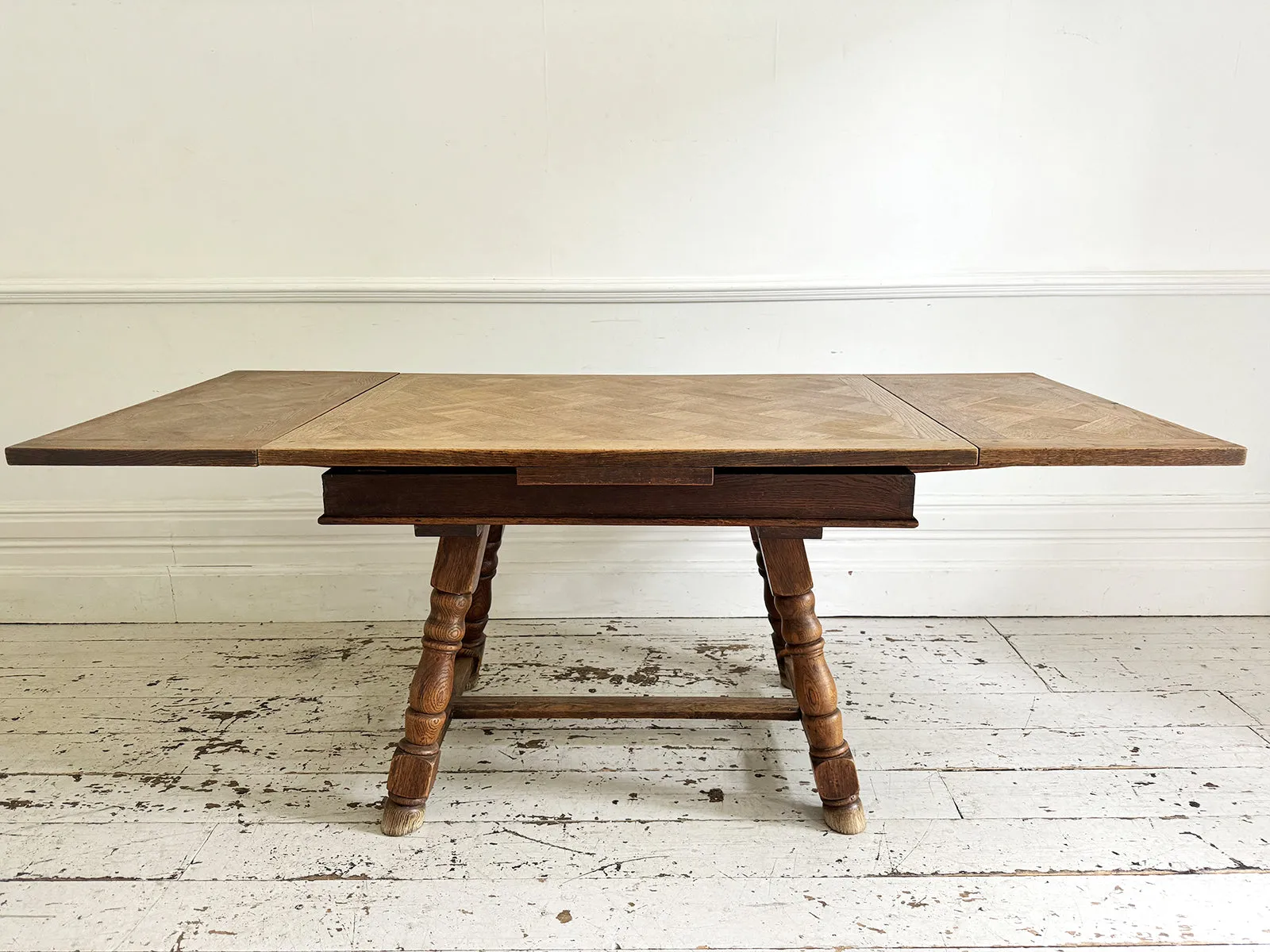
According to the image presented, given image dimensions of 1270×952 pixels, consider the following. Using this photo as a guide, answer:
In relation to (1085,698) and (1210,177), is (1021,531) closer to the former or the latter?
(1085,698)

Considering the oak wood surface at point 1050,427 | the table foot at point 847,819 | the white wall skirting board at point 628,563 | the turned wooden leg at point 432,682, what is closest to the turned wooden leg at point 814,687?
the table foot at point 847,819

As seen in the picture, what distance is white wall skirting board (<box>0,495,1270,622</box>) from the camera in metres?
2.76

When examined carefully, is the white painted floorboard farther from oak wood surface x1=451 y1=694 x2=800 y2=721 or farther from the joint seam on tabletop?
the joint seam on tabletop

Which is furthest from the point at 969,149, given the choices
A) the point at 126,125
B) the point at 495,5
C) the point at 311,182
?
the point at 126,125

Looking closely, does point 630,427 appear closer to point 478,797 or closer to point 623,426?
point 623,426

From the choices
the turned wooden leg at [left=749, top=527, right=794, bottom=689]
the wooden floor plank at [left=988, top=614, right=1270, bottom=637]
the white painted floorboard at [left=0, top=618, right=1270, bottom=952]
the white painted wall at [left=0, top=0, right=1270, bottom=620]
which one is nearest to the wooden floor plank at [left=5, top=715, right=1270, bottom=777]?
the white painted floorboard at [left=0, top=618, right=1270, bottom=952]

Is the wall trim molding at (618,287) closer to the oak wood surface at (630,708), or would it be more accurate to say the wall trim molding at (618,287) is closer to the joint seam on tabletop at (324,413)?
the joint seam on tabletop at (324,413)

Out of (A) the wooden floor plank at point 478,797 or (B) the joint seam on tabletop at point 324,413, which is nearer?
(B) the joint seam on tabletop at point 324,413

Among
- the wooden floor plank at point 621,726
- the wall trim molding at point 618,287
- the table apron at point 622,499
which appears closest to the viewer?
the table apron at point 622,499

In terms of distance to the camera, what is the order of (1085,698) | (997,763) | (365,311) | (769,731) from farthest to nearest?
1. (365,311)
2. (1085,698)
3. (769,731)
4. (997,763)

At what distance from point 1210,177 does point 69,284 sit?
3.06 m

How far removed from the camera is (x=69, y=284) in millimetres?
2611

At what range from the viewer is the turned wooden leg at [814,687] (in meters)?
1.78

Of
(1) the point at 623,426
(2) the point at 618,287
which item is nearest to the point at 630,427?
(1) the point at 623,426
